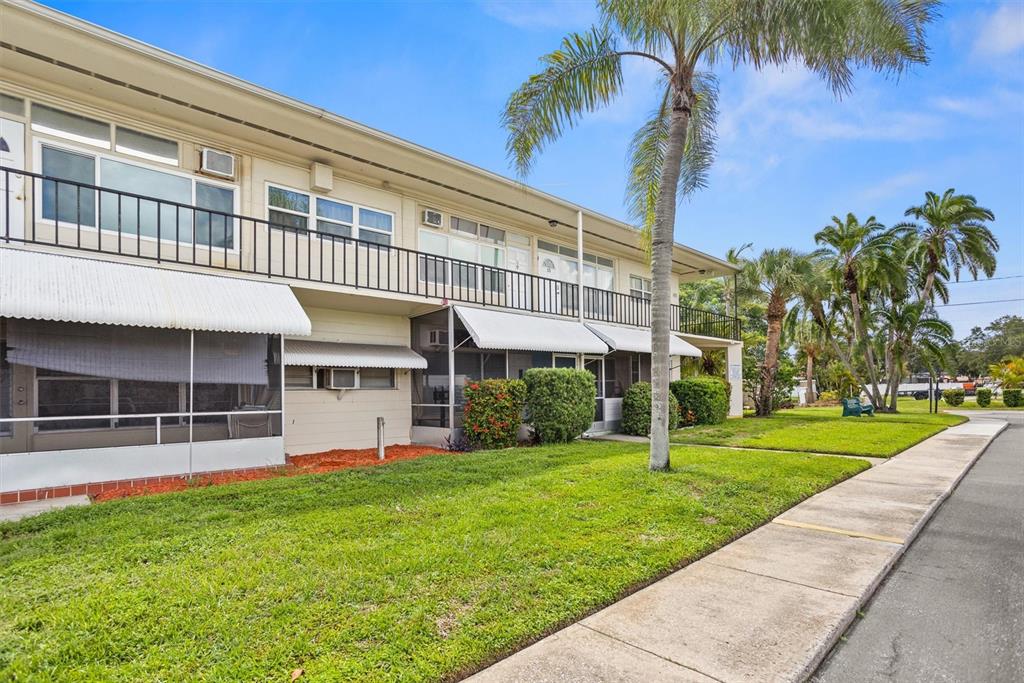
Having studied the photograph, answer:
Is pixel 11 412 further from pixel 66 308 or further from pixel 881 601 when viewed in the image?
pixel 881 601

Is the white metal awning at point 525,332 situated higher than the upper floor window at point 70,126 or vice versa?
the upper floor window at point 70,126

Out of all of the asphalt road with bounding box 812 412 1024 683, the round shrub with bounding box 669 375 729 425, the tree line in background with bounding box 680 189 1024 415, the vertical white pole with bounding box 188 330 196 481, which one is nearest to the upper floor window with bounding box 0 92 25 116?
the vertical white pole with bounding box 188 330 196 481

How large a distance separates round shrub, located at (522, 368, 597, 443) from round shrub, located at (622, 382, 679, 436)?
322cm

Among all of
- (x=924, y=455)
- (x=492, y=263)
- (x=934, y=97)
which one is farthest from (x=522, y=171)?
(x=934, y=97)

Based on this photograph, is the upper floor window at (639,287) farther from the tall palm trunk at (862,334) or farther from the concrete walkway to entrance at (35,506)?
the concrete walkway to entrance at (35,506)

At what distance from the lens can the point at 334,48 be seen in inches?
598

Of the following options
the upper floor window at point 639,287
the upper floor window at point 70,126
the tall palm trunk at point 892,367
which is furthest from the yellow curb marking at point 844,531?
the tall palm trunk at point 892,367

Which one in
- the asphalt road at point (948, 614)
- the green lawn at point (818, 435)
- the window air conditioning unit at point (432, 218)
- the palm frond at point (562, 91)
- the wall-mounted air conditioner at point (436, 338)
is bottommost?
the green lawn at point (818, 435)

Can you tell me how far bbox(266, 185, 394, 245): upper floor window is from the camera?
11242 millimetres

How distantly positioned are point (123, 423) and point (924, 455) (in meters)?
15.6

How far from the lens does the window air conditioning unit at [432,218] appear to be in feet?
45.4

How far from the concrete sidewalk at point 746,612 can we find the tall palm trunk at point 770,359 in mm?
17233

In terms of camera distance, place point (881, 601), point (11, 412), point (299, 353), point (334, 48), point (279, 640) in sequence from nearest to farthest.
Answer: point (279, 640) < point (881, 601) < point (11, 412) < point (299, 353) < point (334, 48)

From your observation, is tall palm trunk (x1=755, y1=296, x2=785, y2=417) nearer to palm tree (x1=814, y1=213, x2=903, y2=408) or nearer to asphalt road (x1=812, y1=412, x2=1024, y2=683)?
palm tree (x1=814, y1=213, x2=903, y2=408)
